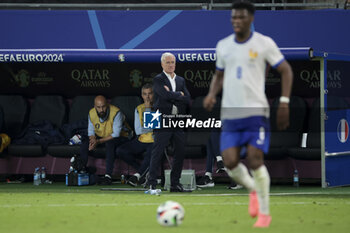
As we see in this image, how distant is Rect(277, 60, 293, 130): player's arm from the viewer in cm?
650

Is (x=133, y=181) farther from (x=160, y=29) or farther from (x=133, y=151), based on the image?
(x=160, y=29)

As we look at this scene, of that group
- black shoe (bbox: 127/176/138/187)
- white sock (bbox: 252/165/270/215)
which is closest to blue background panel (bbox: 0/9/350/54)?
black shoe (bbox: 127/176/138/187)

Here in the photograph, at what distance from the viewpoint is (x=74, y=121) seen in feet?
45.0

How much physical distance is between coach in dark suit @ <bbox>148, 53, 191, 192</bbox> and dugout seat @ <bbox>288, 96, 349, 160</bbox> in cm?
263

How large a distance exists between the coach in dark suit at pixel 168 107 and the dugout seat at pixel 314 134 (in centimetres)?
263

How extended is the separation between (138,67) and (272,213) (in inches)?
257

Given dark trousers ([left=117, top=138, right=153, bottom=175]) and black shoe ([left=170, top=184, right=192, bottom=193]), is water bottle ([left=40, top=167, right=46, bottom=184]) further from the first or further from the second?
black shoe ([left=170, top=184, right=192, bottom=193])

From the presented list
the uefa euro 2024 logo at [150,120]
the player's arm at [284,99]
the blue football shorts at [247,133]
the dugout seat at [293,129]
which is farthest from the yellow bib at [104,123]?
the player's arm at [284,99]

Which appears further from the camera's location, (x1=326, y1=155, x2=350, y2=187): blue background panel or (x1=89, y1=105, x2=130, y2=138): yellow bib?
(x1=89, y1=105, x2=130, y2=138): yellow bib

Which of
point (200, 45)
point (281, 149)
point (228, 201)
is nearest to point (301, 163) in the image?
point (281, 149)

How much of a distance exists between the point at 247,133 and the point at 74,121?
7.40m

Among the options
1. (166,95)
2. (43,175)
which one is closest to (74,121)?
(43,175)

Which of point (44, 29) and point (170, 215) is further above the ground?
point (44, 29)

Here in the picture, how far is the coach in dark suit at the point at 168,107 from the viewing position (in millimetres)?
10555
